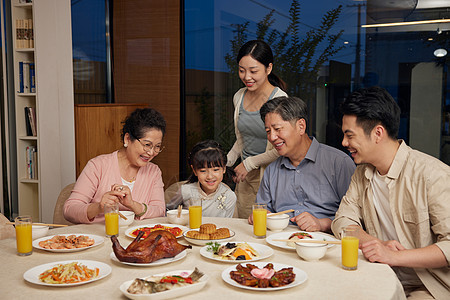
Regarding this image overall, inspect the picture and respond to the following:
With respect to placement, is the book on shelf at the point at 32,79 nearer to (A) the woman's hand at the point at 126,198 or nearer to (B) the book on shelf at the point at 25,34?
(B) the book on shelf at the point at 25,34

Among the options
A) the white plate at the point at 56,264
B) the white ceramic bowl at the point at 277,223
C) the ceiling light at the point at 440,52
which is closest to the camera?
the white plate at the point at 56,264

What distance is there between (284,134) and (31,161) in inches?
102

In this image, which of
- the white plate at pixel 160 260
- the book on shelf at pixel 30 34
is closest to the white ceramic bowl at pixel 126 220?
the white plate at pixel 160 260

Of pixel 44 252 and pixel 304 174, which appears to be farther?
pixel 304 174

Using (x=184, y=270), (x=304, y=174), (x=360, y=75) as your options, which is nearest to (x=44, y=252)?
(x=184, y=270)

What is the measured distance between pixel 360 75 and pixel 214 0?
1598 millimetres

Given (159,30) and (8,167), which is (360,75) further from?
(8,167)

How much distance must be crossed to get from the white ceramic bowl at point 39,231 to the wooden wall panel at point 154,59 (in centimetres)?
288

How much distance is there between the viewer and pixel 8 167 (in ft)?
13.5

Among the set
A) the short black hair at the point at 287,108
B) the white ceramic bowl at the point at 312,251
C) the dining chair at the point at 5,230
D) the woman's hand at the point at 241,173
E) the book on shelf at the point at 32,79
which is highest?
the book on shelf at the point at 32,79

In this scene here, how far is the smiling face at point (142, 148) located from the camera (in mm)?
2525

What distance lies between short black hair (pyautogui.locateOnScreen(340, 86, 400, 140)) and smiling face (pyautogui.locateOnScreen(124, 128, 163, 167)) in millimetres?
1030

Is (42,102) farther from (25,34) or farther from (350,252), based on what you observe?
(350,252)

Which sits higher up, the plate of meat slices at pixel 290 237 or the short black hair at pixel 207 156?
the short black hair at pixel 207 156
